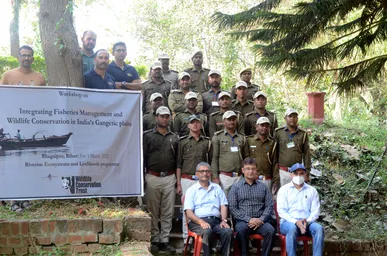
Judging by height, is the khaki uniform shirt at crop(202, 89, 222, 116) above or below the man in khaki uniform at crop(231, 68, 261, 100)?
below

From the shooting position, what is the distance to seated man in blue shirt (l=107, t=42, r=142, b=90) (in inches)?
282

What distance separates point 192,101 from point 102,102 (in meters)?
1.41

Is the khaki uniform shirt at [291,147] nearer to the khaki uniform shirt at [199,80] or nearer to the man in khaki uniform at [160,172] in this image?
the man in khaki uniform at [160,172]

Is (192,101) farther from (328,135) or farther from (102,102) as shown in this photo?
(328,135)

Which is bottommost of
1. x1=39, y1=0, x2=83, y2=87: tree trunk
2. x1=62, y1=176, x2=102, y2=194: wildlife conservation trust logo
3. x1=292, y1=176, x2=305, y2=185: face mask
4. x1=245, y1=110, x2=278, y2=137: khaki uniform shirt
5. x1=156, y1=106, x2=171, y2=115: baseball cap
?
x1=292, y1=176, x2=305, y2=185: face mask

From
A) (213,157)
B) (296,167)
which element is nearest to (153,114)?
(213,157)

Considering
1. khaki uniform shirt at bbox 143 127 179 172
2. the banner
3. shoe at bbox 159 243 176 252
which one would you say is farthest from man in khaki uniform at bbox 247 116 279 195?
the banner

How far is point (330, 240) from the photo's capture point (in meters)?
6.61

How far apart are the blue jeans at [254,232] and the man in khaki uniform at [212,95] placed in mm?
2042

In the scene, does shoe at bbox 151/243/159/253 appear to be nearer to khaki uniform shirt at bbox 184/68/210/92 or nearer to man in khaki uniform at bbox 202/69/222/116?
man in khaki uniform at bbox 202/69/222/116

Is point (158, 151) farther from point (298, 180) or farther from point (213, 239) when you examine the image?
point (298, 180)

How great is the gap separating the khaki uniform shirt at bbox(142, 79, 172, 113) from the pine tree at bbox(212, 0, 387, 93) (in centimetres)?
153

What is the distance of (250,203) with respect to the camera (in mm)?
5891

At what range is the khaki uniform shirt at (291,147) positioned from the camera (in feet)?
21.5
